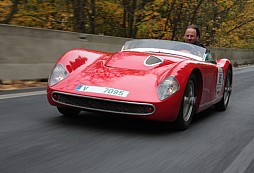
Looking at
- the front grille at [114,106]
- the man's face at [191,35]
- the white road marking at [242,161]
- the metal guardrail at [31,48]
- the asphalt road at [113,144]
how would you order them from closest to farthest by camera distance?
1. the asphalt road at [113,144]
2. the white road marking at [242,161]
3. the front grille at [114,106]
4. the man's face at [191,35]
5. the metal guardrail at [31,48]

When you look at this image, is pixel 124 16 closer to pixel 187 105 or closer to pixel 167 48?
pixel 167 48

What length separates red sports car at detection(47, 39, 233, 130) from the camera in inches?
177

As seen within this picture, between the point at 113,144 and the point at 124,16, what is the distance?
17434 millimetres

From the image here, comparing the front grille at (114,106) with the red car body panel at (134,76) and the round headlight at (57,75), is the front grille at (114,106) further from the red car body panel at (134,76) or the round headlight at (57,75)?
the round headlight at (57,75)

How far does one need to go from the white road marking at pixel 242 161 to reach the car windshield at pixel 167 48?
196 cm

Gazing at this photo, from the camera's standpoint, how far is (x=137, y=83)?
4711 mm

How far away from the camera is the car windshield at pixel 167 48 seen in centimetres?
598

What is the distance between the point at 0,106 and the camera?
5.87 meters

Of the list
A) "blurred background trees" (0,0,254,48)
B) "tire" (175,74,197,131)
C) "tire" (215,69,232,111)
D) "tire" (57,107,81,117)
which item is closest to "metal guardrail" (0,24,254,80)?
"tire" (57,107,81,117)

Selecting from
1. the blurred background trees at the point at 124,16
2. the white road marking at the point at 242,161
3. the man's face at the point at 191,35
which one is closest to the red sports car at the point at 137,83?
the white road marking at the point at 242,161

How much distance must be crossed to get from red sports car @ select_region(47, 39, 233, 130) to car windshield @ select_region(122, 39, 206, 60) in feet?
0.05

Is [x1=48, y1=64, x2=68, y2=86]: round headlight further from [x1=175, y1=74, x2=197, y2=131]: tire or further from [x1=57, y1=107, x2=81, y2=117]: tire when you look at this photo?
[x1=175, y1=74, x2=197, y2=131]: tire

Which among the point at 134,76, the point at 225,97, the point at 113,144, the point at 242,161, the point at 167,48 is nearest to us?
the point at 242,161

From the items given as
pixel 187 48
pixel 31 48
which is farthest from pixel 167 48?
pixel 31 48
